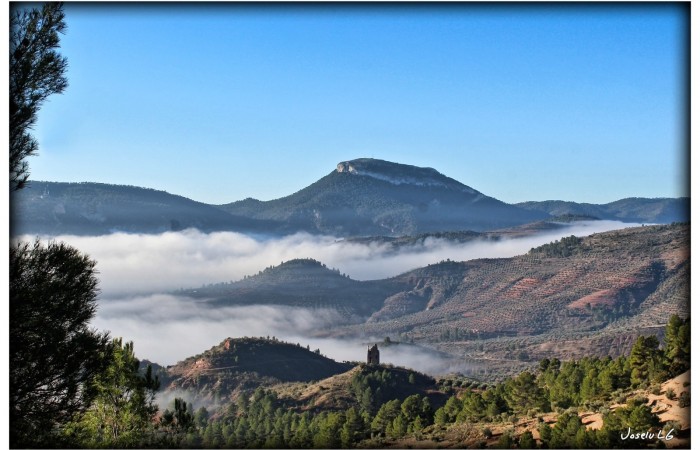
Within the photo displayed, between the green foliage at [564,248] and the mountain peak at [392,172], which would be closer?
the green foliage at [564,248]

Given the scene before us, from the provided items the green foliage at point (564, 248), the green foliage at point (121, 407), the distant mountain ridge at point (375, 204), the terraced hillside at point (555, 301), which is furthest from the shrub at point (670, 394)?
the distant mountain ridge at point (375, 204)

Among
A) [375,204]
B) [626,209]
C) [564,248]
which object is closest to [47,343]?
[564,248]

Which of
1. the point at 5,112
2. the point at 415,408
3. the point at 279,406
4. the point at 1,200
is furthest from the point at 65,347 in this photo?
the point at 279,406

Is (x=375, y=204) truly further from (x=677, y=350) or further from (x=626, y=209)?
(x=677, y=350)

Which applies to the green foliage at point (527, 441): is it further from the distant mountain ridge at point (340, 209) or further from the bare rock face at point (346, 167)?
the bare rock face at point (346, 167)

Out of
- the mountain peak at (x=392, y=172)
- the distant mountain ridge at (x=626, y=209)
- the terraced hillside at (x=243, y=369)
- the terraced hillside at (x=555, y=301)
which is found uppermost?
the mountain peak at (x=392, y=172)

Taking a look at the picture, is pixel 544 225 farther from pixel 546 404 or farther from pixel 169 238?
pixel 546 404

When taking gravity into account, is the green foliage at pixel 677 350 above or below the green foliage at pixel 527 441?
above
